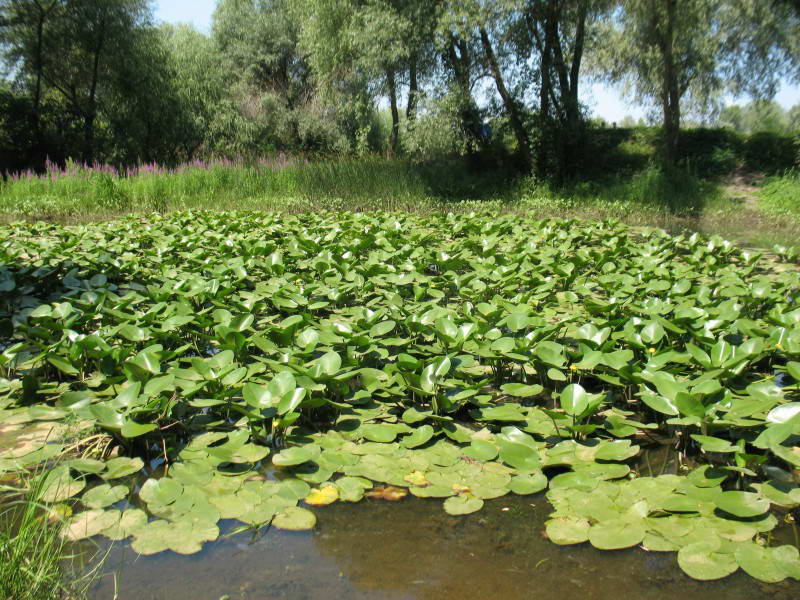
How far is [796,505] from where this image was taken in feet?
5.44

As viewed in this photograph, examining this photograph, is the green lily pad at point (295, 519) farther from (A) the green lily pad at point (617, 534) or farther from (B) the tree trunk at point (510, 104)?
(B) the tree trunk at point (510, 104)

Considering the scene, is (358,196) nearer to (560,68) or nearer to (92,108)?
(560,68)

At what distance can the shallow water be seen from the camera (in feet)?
4.56

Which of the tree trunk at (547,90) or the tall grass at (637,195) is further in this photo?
the tree trunk at (547,90)

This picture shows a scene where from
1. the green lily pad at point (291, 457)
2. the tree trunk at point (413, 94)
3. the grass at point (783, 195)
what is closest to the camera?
the green lily pad at point (291, 457)

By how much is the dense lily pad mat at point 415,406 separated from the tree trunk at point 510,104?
8902 mm

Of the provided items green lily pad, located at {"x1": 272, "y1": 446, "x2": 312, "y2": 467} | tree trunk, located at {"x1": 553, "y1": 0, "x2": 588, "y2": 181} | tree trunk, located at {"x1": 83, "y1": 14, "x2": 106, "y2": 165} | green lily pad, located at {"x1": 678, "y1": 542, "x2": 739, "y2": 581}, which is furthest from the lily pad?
tree trunk, located at {"x1": 83, "y1": 14, "x2": 106, "y2": 165}

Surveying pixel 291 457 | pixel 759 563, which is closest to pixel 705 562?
pixel 759 563

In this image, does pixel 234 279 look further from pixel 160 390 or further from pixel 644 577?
pixel 644 577

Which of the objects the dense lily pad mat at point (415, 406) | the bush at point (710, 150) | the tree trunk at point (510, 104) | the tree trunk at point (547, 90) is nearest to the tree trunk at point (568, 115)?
the tree trunk at point (547, 90)

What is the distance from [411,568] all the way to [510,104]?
11.8 meters

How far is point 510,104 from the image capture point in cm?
1208

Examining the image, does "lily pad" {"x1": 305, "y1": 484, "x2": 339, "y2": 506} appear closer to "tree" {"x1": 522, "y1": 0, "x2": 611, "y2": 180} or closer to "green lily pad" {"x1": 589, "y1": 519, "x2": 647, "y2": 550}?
"green lily pad" {"x1": 589, "y1": 519, "x2": 647, "y2": 550}

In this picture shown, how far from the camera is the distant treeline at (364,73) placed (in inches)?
458
